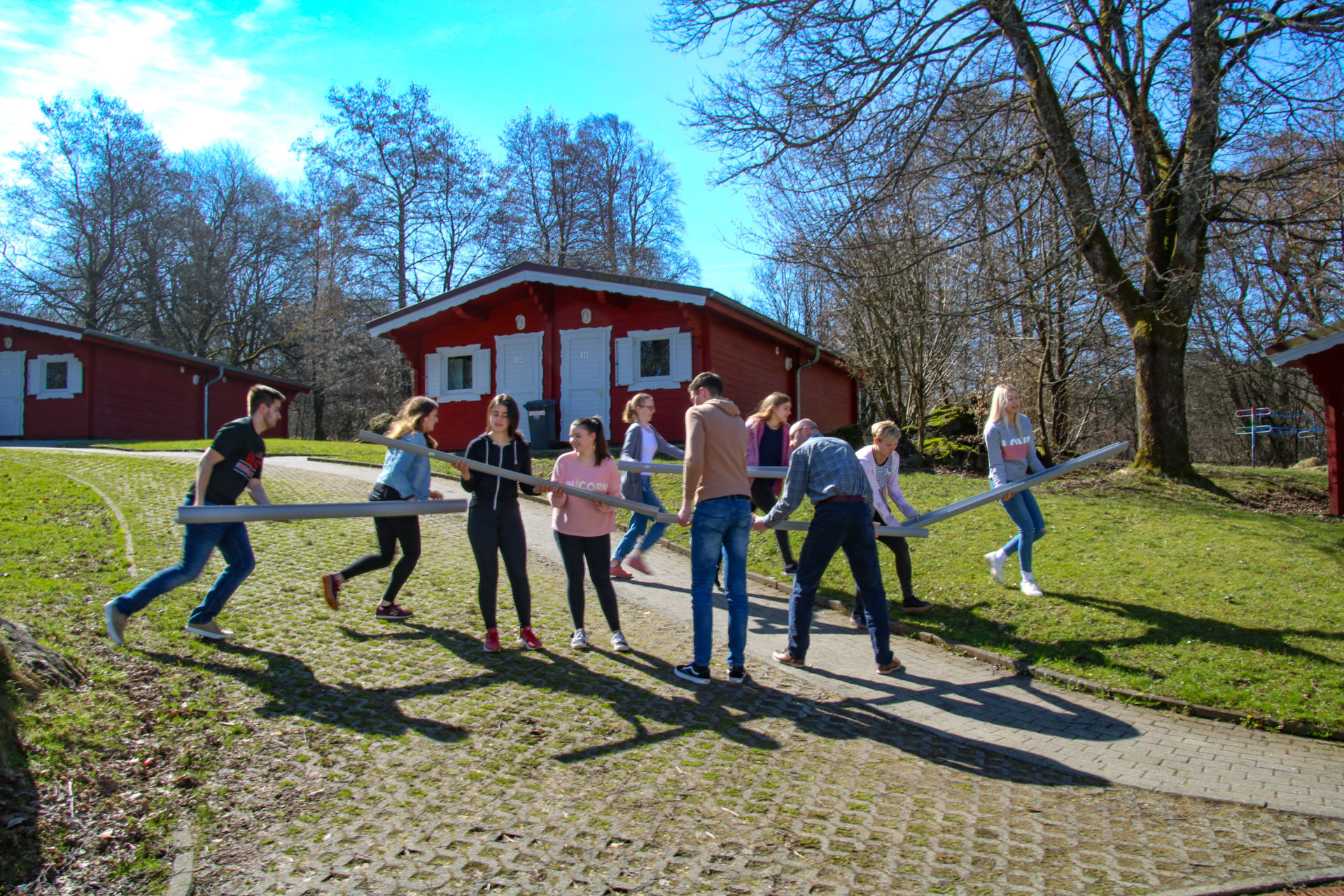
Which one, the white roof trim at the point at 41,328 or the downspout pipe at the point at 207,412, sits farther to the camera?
the downspout pipe at the point at 207,412

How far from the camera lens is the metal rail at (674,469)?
23.7ft

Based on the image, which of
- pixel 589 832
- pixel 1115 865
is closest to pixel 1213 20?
pixel 1115 865

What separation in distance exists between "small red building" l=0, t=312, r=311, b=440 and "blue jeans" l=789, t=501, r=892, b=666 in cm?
2664

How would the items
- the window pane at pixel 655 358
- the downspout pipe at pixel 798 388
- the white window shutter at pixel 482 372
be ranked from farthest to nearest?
the downspout pipe at pixel 798 388, the white window shutter at pixel 482 372, the window pane at pixel 655 358

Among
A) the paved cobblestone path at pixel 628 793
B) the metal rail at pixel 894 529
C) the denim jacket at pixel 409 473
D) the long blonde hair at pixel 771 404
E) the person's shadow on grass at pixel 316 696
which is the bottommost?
the paved cobblestone path at pixel 628 793

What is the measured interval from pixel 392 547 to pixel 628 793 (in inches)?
139

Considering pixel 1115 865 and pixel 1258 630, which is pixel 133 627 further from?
pixel 1258 630

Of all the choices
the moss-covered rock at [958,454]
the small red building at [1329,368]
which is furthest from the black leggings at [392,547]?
the small red building at [1329,368]

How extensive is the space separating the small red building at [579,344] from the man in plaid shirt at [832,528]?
11.9 meters

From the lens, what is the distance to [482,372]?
20.5 m

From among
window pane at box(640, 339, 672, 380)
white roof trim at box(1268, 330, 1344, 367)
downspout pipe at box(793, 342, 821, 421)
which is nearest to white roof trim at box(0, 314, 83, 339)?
window pane at box(640, 339, 672, 380)

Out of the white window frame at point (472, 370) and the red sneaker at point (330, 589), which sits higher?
the white window frame at point (472, 370)

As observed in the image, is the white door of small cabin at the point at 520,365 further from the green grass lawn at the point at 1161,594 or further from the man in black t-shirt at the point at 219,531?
the man in black t-shirt at the point at 219,531

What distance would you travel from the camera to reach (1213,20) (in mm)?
10969
